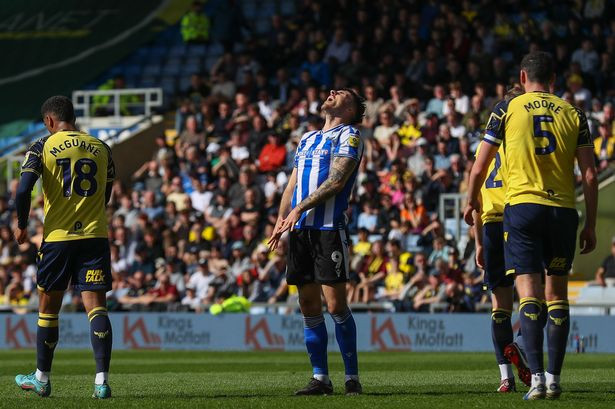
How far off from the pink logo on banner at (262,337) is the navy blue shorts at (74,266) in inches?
472

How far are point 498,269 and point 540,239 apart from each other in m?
1.19

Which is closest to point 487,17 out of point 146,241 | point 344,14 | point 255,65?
point 344,14

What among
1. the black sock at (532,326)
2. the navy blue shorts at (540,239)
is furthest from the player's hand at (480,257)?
the black sock at (532,326)

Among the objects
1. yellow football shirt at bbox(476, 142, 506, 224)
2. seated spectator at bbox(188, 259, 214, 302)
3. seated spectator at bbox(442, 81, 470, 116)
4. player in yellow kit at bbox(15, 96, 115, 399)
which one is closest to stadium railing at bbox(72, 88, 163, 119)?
seated spectator at bbox(188, 259, 214, 302)

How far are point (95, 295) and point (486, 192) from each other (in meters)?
2.97

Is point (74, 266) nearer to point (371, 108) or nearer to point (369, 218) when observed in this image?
point (369, 218)

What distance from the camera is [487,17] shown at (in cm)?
2714

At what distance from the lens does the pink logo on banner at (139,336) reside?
2291cm

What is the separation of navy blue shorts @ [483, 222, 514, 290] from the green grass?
84 cm

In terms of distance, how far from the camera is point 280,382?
11789mm

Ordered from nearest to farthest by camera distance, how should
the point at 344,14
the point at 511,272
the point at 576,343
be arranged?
the point at 511,272, the point at 576,343, the point at 344,14

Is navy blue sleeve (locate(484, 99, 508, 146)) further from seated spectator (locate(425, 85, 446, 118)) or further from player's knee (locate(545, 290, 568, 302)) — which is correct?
seated spectator (locate(425, 85, 446, 118))

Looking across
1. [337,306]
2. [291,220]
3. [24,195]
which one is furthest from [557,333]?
[24,195]

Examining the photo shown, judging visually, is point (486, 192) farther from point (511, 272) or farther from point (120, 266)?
point (120, 266)
